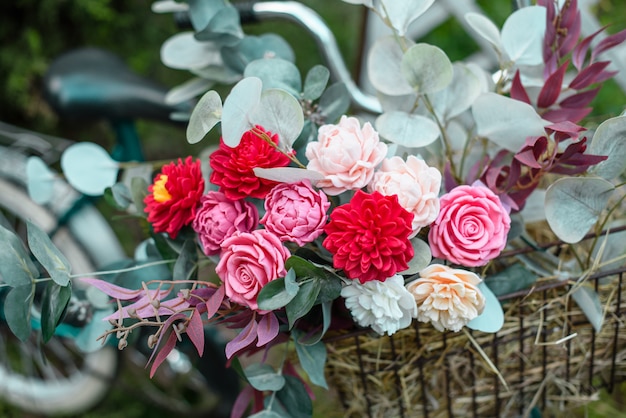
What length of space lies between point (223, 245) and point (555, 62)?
41cm

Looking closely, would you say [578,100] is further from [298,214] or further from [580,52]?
[298,214]

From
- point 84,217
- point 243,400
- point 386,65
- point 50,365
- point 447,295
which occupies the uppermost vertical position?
point 386,65

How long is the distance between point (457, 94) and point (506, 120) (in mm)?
70

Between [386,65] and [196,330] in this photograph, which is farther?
[386,65]

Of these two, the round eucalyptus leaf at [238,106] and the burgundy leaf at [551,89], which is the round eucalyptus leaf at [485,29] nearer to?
the burgundy leaf at [551,89]

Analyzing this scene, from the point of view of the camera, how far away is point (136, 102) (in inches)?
47.1

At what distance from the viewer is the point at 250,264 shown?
1.98 feet

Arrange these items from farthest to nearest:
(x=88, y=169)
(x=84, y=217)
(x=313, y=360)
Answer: (x=84, y=217)
(x=88, y=169)
(x=313, y=360)

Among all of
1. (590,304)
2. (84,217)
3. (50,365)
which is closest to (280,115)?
(590,304)

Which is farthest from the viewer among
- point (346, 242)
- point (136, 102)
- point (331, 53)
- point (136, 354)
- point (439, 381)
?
point (136, 354)

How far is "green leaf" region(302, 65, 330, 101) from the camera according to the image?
71cm

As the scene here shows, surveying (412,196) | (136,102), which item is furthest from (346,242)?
(136,102)

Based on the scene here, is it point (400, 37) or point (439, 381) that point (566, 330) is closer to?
point (439, 381)

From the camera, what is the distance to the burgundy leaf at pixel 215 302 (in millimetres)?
601
